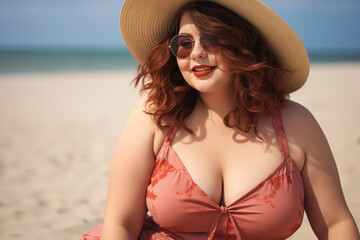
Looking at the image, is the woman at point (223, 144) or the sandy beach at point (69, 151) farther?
the sandy beach at point (69, 151)

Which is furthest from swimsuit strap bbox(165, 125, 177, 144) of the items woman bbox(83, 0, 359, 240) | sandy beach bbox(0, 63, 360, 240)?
sandy beach bbox(0, 63, 360, 240)

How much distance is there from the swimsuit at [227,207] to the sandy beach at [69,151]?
1917 millimetres

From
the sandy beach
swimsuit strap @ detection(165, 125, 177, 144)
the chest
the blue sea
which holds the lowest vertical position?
the sandy beach

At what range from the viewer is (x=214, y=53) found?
1793 mm

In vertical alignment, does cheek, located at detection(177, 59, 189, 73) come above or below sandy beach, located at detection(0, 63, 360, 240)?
above

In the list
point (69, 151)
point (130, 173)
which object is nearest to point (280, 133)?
point (130, 173)

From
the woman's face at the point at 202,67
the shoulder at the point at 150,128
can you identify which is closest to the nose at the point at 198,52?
the woman's face at the point at 202,67

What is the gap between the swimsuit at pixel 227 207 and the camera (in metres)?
1.78

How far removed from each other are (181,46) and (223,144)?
53 cm

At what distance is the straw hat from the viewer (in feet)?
5.90

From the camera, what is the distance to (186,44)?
72.2 inches

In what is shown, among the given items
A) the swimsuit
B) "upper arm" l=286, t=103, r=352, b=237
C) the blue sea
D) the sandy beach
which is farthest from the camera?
the blue sea

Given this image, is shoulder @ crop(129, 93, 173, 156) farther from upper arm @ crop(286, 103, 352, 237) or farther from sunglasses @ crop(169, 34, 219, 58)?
upper arm @ crop(286, 103, 352, 237)

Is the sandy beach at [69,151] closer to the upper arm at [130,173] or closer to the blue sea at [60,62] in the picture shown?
the upper arm at [130,173]
